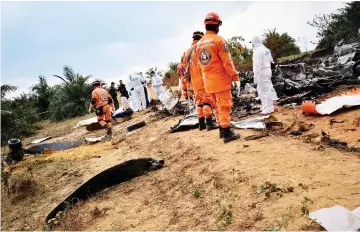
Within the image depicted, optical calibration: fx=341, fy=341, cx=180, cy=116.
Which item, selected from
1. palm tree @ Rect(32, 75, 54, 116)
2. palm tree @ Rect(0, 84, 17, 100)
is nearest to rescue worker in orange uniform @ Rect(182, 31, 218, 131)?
palm tree @ Rect(0, 84, 17, 100)

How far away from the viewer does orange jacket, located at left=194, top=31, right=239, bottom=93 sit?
522 centimetres

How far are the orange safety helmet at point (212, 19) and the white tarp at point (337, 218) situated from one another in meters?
3.58

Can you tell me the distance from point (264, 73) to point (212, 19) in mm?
3150

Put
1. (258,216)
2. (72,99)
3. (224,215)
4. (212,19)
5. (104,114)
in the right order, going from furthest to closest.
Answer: (72,99)
(104,114)
(212,19)
(224,215)
(258,216)

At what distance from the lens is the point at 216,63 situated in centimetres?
532

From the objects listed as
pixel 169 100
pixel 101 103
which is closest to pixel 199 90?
pixel 101 103

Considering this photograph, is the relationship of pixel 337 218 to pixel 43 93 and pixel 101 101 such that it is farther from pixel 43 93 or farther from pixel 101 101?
pixel 43 93

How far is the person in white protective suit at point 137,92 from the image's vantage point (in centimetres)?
1545

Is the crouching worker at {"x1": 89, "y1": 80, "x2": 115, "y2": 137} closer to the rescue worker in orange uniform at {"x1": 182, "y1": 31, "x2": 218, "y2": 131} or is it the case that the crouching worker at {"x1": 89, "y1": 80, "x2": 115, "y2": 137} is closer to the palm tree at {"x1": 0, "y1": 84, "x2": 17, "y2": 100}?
the rescue worker in orange uniform at {"x1": 182, "y1": 31, "x2": 218, "y2": 131}

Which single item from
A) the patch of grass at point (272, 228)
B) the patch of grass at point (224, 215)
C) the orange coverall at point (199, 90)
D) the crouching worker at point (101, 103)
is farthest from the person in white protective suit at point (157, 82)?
the patch of grass at point (272, 228)

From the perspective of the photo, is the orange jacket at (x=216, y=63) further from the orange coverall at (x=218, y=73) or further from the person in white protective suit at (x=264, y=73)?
the person in white protective suit at (x=264, y=73)

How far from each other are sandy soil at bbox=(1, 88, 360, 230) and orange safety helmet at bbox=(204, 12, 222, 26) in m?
1.90

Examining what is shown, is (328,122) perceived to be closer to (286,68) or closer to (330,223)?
(330,223)

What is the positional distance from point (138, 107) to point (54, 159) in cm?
851
